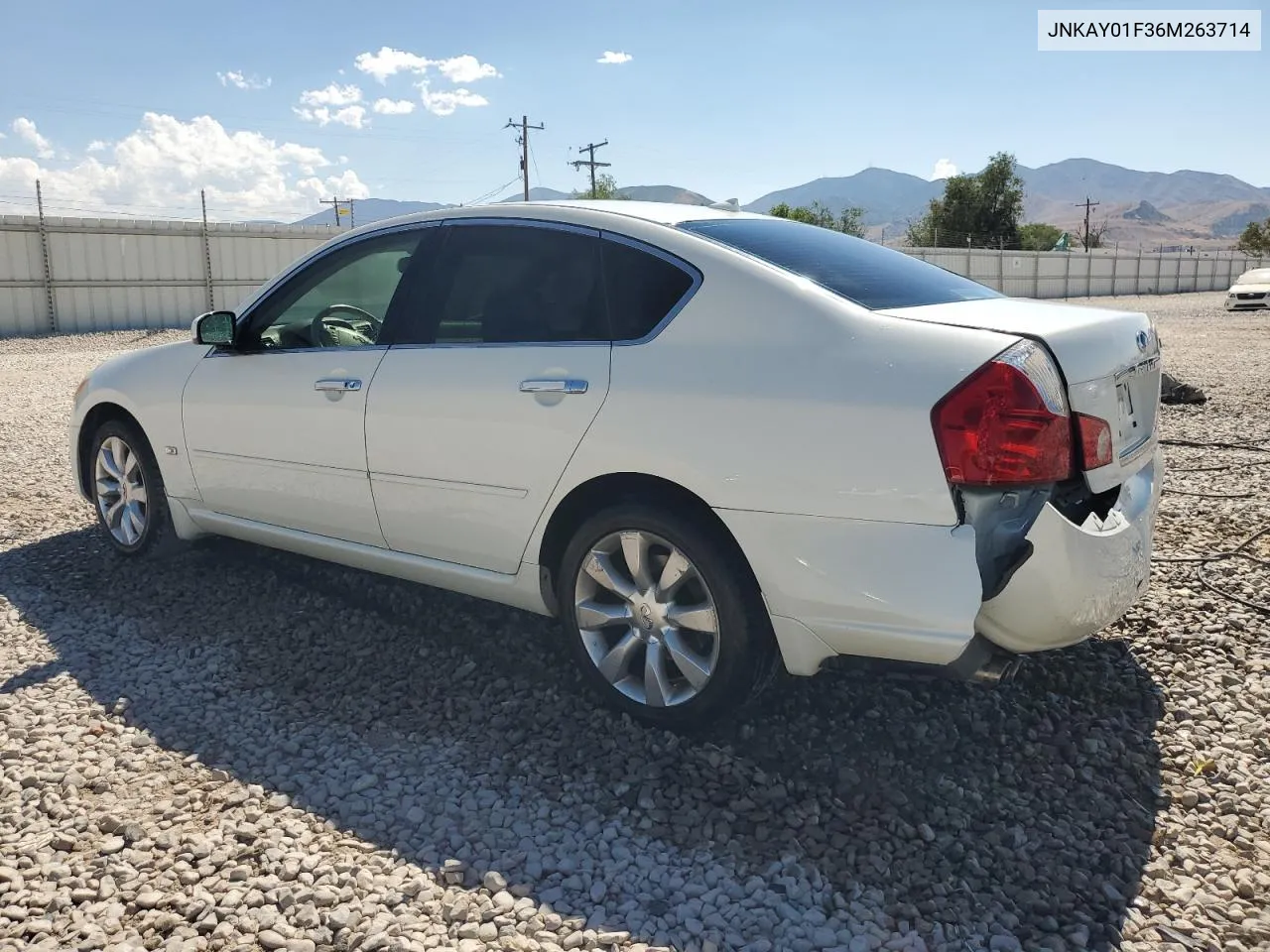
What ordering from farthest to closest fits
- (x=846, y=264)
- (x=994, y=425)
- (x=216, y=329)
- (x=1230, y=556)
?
(x=1230, y=556)
(x=216, y=329)
(x=846, y=264)
(x=994, y=425)

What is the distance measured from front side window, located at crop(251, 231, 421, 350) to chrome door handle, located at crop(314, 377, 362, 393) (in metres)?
0.18

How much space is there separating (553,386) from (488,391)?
0.93 ft

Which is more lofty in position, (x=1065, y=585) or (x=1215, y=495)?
(x=1065, y=585)

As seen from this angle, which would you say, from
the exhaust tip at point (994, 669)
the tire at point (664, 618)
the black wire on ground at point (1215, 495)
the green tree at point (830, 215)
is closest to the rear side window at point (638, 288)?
the tire at point (664, 618)

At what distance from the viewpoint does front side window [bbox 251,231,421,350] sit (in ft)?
13.2

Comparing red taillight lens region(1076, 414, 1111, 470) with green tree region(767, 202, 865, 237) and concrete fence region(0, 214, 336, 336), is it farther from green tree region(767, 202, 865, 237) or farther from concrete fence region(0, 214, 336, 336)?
green tree region(767, 202, 865, 237)

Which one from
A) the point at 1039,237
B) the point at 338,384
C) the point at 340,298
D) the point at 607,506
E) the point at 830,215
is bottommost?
the point at 607,506

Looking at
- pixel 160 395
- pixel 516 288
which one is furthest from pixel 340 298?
pixel 516 288

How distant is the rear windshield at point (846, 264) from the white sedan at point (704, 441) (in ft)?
0.06

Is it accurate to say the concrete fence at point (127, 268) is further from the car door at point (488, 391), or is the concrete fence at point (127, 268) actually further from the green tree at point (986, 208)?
the green tree at point (986, 208)

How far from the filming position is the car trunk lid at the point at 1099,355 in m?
2.71

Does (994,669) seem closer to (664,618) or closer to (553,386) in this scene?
(664,618)

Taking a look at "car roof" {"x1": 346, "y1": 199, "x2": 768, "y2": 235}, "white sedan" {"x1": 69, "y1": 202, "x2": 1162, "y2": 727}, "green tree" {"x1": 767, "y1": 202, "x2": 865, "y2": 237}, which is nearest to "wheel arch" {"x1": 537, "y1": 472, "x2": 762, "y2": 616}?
"white sedan" {"x1": 69, "y1": 202, "x2": 1162, "y2": 727}

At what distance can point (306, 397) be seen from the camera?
157 inches
